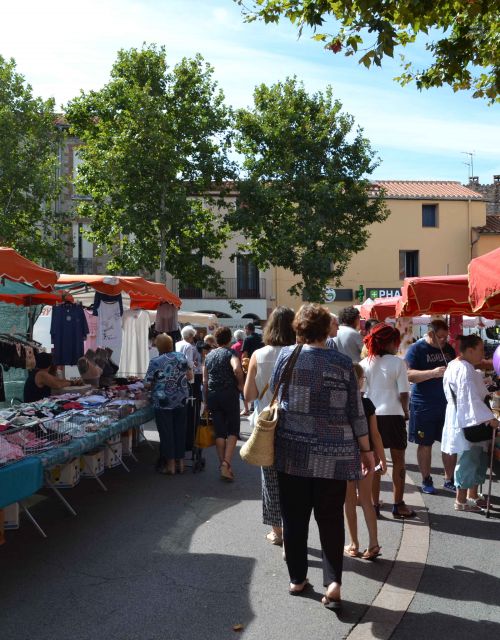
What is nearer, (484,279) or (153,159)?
(484,279)

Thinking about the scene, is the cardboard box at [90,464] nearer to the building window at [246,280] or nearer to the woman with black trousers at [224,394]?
the woman with black trousers at [224,394]

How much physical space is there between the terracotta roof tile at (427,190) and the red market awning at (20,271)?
37.6 meters

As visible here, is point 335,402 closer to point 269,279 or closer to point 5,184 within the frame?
point 5,184

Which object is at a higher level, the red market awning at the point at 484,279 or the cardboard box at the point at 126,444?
the red market awning at the point at 484,279

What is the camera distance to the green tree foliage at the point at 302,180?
32344 mm

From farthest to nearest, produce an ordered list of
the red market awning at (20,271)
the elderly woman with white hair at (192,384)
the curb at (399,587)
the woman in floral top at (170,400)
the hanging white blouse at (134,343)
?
the hanging white blouse at (134,343) < the elderly woman with white hair at (192,384) < the woman in floral top at (170,400) < the red market awning at (20,271) < the curb at (399,587)

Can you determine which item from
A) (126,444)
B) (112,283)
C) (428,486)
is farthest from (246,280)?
(428,486)

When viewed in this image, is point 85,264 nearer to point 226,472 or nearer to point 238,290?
point 238,290

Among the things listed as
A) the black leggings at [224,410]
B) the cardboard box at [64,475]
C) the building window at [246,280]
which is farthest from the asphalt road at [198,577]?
the building window at [246,280]

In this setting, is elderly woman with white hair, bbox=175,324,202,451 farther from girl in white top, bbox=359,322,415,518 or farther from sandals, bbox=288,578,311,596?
sandals, bbox=288,578,311,596

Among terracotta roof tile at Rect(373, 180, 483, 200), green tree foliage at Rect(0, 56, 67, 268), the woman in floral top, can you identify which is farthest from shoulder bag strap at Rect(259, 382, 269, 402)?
terracotta roof tile at Rect(373, 180, 483, 200)

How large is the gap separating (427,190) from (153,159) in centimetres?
2193

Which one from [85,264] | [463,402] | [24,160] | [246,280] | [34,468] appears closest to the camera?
[34,468]

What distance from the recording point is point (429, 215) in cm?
4469
